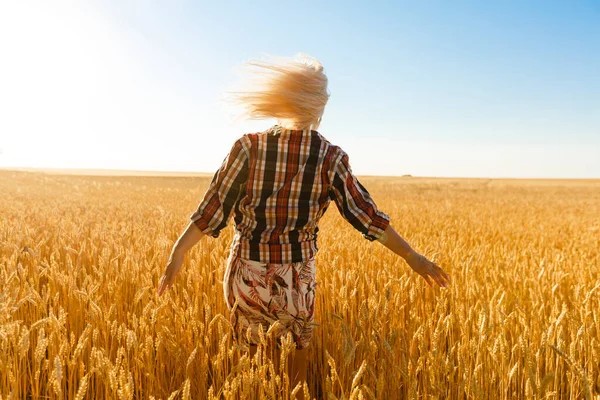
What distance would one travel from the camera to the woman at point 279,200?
5.29 ft

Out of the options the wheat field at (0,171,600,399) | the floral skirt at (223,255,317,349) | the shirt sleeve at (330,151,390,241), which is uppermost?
the shirt sleeve at (330,151,390,241)

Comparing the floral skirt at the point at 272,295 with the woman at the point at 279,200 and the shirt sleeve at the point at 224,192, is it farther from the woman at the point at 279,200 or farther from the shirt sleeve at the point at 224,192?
the shirt sleeve at the point at 224,192

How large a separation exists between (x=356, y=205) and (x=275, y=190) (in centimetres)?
36

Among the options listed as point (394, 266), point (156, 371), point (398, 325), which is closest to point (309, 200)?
point (156, 371)

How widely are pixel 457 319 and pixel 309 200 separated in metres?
1.38

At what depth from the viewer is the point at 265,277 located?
64.9 inches

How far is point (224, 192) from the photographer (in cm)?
167

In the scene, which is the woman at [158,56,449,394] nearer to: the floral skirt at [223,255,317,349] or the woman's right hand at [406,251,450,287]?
the floral skirt at [223,255,317,349]

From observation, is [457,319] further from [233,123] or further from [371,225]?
[233,123]

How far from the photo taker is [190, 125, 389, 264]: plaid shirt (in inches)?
63.6

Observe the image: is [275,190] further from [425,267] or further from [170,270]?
[425,267]

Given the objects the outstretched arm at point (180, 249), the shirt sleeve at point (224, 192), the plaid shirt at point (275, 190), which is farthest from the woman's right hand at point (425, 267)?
the outstretched arm at point (180, 249)

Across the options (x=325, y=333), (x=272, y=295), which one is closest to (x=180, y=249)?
(x=272, y=295)

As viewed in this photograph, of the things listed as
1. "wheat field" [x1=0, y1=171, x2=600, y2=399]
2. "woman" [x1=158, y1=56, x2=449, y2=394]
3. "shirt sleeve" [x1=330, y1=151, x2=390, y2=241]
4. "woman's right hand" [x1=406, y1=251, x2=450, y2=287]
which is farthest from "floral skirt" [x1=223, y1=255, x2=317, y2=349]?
"woman's right hand" [x1=406, y1=251, x2=450, y2=287]
